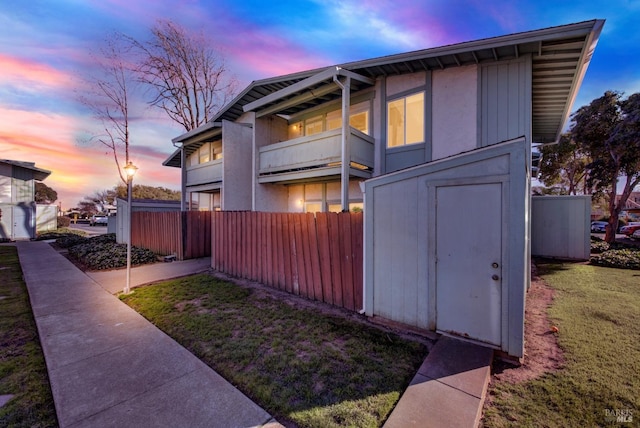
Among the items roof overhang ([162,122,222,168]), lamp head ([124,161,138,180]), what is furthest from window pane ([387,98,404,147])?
roof overhang ([162,122,222,168])

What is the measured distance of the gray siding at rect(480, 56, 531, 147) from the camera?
251 inches

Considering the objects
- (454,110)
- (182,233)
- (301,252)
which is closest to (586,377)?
(301,252)

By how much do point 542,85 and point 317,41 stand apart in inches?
298

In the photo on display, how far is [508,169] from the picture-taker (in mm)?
3383

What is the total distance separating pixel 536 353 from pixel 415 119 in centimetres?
641

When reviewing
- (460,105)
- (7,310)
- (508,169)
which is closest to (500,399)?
(508,169)

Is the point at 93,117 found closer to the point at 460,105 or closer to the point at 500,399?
the point at 460,105

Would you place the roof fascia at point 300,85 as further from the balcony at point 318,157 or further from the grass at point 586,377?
the grass at point 586,377

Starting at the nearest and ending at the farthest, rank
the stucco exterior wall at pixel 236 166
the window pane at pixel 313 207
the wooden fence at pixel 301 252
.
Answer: the wooden fence at pixel 301 252 → the window pane at pixel 313 207 → the stucco exterior wall at pixel 236 166

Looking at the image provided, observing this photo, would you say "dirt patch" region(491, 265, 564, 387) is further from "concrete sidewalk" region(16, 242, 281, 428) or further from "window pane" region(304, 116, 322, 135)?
"window pane" region(304, 116, 322, 135)

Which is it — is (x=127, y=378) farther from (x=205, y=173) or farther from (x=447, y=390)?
(x=205, y=173)

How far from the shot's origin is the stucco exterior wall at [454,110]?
273 inches

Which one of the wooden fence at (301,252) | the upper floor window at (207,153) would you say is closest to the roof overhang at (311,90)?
the wooden fence at (301,252)

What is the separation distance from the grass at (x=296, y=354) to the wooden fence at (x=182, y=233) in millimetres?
4937
